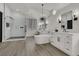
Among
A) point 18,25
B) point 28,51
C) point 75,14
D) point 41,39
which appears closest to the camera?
point 28,51

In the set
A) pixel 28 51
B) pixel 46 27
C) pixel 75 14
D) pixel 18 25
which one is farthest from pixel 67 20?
pixel 18 25

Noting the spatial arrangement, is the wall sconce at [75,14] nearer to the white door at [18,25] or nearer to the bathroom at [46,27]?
the bathroom at [46,27]

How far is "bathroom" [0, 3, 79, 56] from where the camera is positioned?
3.20 metres

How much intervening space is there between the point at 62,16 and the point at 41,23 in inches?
156

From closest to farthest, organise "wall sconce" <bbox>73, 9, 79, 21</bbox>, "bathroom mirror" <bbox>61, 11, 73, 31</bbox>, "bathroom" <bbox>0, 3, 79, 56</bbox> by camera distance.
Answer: "bathroom" <bbox>0, 3, 79, 56</bbox>
"wall sconce" <bbox>73, 9, 79, 21</bbox>
"bathroom mirror" <bbox>61, 11, 73, 31</bbox>

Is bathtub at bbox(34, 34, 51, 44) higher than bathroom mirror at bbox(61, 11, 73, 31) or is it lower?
lower

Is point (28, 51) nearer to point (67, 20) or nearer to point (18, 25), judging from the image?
point (67, 20)

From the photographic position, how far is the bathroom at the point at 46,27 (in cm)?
320

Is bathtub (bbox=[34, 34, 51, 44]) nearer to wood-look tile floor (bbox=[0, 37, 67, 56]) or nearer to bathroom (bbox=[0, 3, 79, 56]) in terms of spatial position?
bathroom (bbox=[0, 3, 79, 56])

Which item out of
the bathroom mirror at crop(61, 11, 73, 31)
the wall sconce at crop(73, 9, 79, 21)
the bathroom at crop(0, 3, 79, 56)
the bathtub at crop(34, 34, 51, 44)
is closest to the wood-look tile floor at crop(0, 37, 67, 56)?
the bathroom at crop(0, 3, 79, 56)

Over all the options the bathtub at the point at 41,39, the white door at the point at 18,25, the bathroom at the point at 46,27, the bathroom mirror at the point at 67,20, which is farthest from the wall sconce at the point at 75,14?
the white door at the point at 18,25

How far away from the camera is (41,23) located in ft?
28.7

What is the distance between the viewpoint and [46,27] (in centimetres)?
808

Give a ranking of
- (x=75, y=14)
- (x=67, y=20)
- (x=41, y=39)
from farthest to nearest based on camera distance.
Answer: (x=41, y=39) → (x=67, y=20) → (x=75, y=14)
